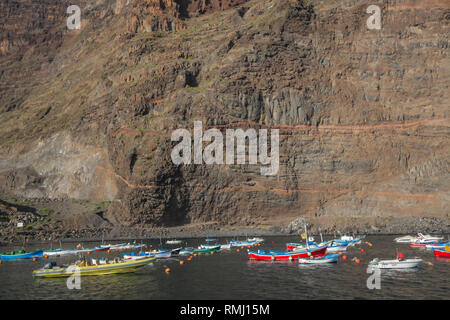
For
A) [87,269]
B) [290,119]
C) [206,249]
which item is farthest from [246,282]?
[290,119]

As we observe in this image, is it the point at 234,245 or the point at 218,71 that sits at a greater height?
the point at 218,71

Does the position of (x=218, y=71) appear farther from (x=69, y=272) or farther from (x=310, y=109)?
(x=69, y=272)

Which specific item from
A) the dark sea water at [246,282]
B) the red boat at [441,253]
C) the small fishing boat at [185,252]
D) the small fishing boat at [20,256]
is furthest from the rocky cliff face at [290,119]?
the dark sea water at [246,282]

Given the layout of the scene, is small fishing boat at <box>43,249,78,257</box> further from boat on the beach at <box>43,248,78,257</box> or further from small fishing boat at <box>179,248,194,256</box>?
small fishing boat at <box>179,248,194,256</box>

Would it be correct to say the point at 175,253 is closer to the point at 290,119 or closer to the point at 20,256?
the point at 20,256
